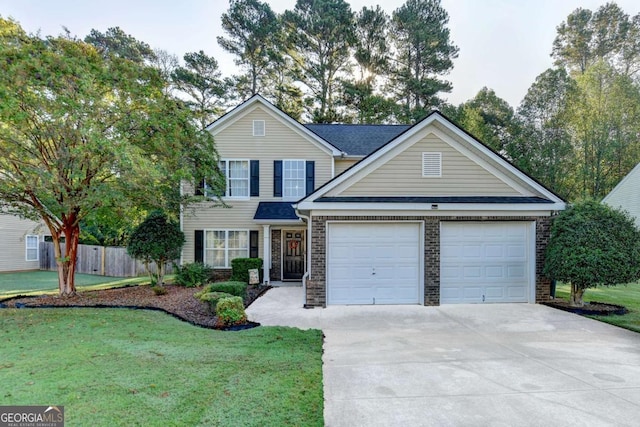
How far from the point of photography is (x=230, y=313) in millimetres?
7211

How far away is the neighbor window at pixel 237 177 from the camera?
13953mm

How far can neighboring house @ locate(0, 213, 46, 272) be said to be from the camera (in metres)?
18.2

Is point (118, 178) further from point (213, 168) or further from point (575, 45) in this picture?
point (575, 45)

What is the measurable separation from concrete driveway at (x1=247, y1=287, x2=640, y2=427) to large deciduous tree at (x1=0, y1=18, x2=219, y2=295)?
506 cm

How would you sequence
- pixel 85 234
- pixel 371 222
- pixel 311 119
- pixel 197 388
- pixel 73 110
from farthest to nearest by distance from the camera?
pixel 311 119 < pixel 85 234 < pixel 371 222 < pixel 73 110 < pixel 197 388

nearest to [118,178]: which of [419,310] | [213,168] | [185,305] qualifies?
[213,168]

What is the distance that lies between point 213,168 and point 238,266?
3862 mm

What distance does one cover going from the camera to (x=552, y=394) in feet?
13.6

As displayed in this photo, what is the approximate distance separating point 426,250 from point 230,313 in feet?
17.8

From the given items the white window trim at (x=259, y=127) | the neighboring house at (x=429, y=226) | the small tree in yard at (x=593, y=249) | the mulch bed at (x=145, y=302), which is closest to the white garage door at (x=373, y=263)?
the neighboring house at (x=429, y=226)

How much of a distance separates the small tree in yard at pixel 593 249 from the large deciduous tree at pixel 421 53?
19.3 meters

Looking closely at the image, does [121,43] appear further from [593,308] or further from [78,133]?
[593,308]

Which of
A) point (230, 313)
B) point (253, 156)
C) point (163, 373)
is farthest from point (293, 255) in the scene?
point (163, 373)

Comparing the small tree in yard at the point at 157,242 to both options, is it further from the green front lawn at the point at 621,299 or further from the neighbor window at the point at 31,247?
the green front lawn at the point at 621,299
